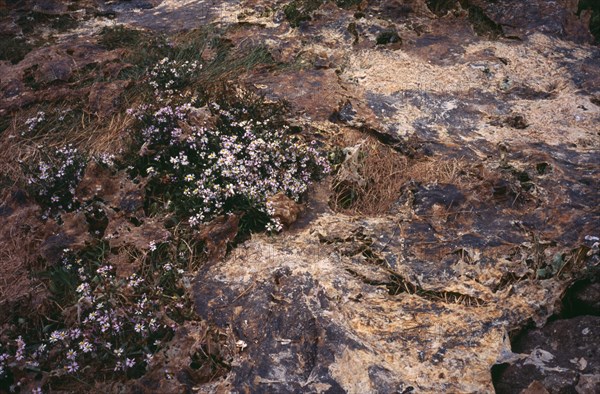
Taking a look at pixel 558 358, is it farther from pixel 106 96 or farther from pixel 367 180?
pixel 106 96

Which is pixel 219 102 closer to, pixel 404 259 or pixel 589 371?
pixel 404 259

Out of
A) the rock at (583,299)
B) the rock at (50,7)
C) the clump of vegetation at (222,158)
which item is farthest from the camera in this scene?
the rock at (50,7)

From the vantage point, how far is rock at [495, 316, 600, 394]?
292cm

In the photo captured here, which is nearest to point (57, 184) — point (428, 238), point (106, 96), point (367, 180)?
point (106, 96)

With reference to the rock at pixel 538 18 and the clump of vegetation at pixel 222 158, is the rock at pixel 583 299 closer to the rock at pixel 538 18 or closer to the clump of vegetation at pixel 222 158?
the clump of vegetation at pixel 222 158

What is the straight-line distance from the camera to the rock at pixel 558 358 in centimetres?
292

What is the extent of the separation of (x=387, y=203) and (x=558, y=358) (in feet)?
5.21

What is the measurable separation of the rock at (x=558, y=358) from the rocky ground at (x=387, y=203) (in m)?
0.01

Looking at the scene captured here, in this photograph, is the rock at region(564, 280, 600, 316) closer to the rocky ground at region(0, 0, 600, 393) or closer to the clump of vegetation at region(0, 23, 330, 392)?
the rocky ground at region(0, 0, 600, 393)

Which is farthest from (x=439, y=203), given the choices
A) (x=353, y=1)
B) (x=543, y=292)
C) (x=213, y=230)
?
(x=353, y=1)

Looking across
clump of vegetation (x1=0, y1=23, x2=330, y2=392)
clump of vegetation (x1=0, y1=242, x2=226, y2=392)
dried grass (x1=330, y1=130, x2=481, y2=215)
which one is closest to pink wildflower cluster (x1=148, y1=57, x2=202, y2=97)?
clump of vegetation (x1=0, y1=23, x2=330, y2=392)

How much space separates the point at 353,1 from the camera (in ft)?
21.5

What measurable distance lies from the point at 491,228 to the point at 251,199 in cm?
168

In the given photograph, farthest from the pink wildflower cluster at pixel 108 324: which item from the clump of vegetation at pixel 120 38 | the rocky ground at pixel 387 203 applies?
the clump of vegetation at pixel 120 38
